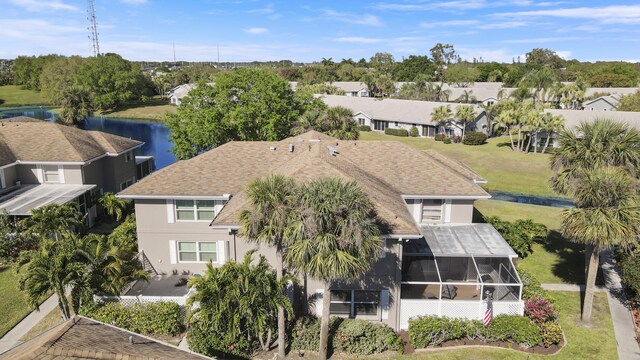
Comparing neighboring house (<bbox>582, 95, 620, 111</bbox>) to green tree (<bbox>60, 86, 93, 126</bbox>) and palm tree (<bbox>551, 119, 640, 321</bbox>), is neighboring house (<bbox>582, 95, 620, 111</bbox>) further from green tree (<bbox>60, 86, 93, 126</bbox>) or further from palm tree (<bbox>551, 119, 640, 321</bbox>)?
green tree (<bbox>60, 86, 93, 126</bbox>)

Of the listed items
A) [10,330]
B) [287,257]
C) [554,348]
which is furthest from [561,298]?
[10,330]

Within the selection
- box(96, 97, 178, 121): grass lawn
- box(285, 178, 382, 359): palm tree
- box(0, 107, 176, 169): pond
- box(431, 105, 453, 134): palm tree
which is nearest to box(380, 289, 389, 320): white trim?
box(285, 178, 382, 359): palm tree

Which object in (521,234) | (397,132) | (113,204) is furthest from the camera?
(397,132)

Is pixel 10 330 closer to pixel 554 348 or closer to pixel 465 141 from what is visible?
pixel 554 348

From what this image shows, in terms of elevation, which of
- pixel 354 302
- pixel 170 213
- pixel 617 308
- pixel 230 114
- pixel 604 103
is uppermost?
pixel 230 114

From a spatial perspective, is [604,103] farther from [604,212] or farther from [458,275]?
[604,212]

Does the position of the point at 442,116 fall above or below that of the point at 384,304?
above

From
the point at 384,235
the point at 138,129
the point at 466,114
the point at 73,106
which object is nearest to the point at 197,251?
the point at 384,235
